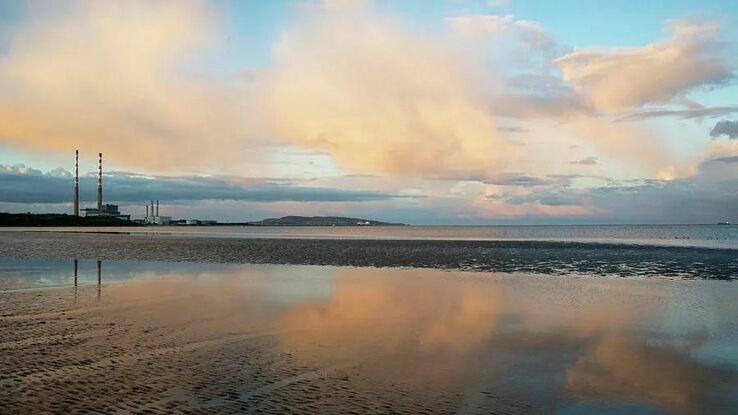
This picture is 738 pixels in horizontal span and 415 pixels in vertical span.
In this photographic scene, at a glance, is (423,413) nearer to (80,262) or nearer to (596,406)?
(596,406)

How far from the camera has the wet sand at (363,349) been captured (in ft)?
29.3

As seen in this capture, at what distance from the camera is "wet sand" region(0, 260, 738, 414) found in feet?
29.3

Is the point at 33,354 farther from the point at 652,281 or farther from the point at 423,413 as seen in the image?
the point at 652,281

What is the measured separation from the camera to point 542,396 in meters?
9.34

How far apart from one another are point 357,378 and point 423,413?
6.91 feet

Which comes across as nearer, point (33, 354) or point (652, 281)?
point (33, 354)

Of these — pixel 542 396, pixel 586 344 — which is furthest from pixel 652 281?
pixel 542 396

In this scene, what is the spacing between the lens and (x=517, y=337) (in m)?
14.3

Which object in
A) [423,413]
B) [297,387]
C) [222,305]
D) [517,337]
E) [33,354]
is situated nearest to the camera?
[423,413]

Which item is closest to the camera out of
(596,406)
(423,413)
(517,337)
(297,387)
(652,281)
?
(423,413)

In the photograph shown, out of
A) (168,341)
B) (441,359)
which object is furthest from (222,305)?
(441,359)

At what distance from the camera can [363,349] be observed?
497 inches

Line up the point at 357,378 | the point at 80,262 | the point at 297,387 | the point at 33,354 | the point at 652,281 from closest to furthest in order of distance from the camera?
the point at 297,387, the point at 357,378, the point at 33,354, the point at 652,281, the point at 80,262

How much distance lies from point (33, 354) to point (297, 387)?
5.90 meters
